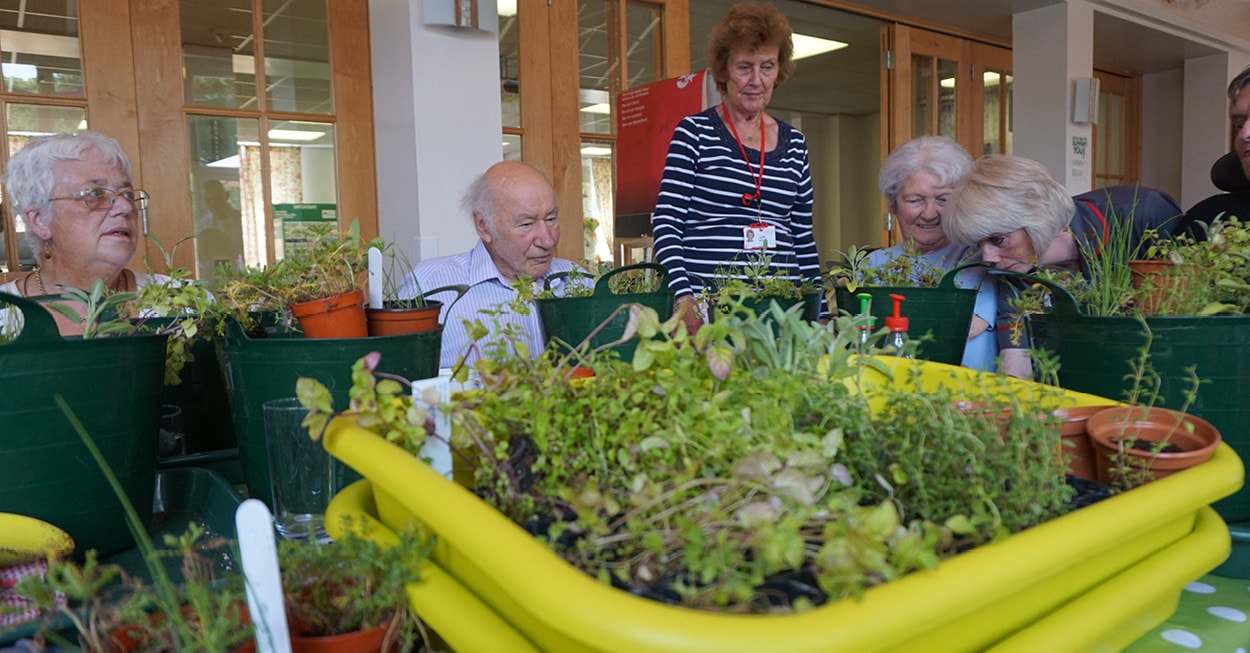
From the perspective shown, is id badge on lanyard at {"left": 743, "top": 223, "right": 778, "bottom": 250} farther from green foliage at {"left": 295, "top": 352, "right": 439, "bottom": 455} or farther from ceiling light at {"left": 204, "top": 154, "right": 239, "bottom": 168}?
ceiling light at {"left": 204, "top": 154, "right": 239, "bottom": 168}

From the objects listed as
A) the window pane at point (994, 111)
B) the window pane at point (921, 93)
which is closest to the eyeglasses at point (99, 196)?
the window pane at point (921, 93)

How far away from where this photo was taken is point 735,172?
2.29 meters

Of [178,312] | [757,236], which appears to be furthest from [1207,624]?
[757,236]

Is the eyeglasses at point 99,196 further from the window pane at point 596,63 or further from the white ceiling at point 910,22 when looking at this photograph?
the white ceiling at point 910,22

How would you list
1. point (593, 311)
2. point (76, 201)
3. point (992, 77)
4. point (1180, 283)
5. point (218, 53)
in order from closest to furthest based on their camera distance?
point (1180, 283) < point (593, 311) < point (76, 201) < point (218, 53) < point (992, 77)

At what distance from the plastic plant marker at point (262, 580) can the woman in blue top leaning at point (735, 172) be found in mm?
1764

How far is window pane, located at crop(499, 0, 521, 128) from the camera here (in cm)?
350

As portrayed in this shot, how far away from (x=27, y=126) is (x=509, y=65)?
1690 mm

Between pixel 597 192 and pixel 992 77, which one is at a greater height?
pixel 992 77

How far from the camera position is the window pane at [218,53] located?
291cm

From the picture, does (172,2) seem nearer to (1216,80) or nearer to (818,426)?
(818,426)

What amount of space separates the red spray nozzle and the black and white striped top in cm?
101

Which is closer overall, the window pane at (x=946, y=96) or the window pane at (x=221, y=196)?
the window pane at (x=221, y=196)

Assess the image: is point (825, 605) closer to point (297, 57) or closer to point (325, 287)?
point (325, 287)
